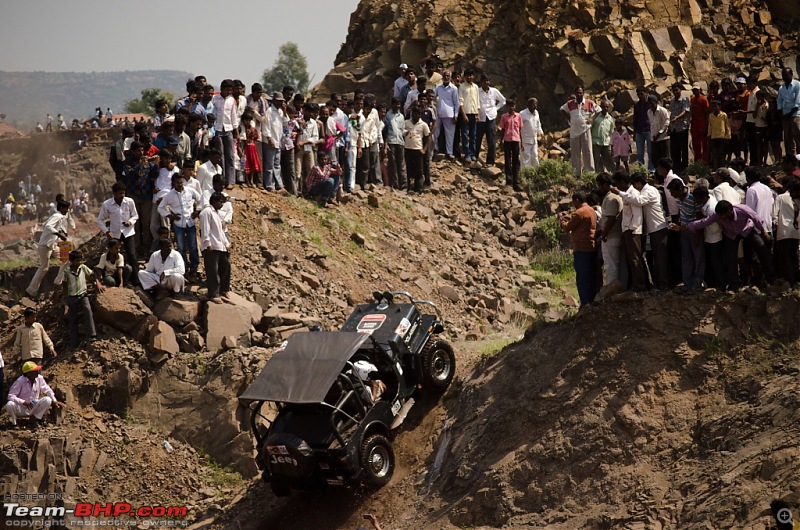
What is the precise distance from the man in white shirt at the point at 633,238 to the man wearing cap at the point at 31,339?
9.71 meters

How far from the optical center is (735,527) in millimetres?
10086

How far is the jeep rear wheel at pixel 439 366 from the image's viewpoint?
14617 millimetres

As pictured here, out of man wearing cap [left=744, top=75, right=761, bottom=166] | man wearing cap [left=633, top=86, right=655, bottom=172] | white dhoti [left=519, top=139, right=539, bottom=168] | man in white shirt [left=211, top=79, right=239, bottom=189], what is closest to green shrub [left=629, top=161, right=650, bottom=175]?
man wearing cap [left=633, top=86, right=655, bottom=172]

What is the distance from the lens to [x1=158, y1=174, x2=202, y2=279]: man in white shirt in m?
17.3

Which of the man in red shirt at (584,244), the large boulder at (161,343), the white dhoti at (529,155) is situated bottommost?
the large boulder at (161,343)

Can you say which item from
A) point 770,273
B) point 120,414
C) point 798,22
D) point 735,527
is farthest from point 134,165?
point 798,22

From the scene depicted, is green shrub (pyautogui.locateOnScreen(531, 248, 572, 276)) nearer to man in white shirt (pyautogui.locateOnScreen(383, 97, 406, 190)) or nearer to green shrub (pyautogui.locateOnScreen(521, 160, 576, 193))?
green shrub (pyautogui.locateOnScreen(521, 160, 576, 193))

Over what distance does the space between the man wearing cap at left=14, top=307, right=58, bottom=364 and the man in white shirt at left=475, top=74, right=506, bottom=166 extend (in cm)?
1332

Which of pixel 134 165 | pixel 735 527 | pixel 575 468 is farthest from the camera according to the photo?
pixel 134 165

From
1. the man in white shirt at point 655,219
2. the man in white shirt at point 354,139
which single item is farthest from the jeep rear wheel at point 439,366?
the man in white shirt at point 354,139

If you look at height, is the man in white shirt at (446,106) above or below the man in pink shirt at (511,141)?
above

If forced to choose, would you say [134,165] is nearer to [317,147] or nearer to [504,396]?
[317,147]

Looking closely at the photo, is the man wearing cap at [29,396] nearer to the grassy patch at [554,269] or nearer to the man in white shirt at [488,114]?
the grassy patch at [554,269]

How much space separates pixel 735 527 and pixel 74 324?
11351 millimetres
